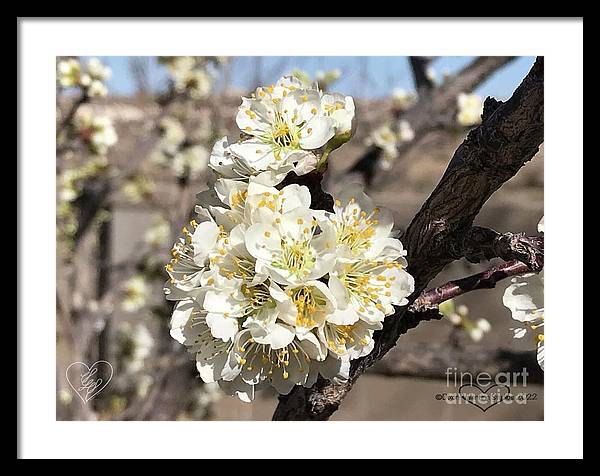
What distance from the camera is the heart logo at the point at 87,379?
139 cm

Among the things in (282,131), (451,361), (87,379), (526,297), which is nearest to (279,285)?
(282,131)

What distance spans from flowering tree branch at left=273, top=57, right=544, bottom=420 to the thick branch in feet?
1.77

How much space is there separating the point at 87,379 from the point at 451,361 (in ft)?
2.48

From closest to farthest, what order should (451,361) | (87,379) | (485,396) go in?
(485,396), (87,379), (451,361)

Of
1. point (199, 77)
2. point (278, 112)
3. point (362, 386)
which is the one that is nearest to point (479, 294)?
point (362, 386)

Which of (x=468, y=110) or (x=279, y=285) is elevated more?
(x=468, y=110)

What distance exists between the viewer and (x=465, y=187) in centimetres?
83

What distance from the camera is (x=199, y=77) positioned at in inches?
81.3

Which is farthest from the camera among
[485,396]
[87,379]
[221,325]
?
[87,379]

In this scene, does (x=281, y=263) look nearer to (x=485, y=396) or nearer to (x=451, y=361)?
(x=485, y=396)

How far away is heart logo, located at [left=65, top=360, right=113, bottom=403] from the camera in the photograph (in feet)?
4.55
